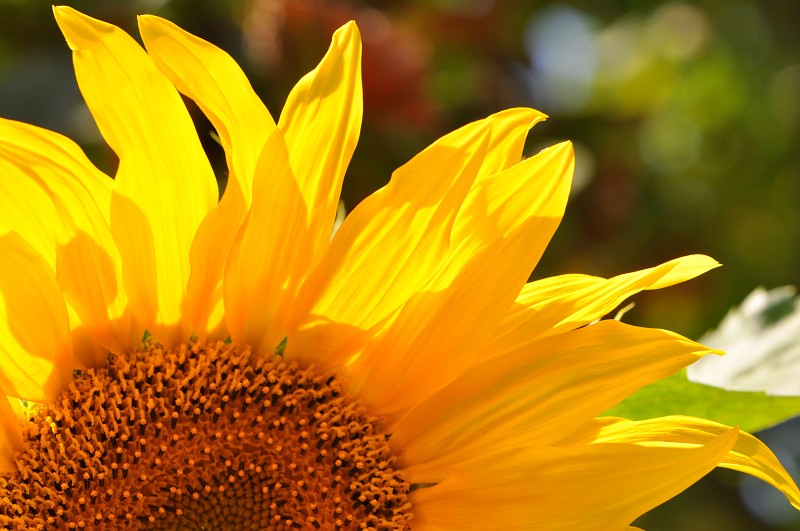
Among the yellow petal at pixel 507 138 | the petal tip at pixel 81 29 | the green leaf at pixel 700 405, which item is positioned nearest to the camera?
the petal tip at pixel 81 29

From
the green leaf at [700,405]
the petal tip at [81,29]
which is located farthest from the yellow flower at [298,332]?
the green leaf at [700,405]

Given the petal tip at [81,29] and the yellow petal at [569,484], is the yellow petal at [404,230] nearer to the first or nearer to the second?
the yellow petal at [569,484]

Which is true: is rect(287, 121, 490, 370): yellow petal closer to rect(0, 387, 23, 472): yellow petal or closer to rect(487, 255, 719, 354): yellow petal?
rect(487, 255, 719, 354): yellow petal

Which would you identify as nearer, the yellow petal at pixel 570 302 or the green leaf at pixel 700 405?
the yellow petal at pixel 570 302

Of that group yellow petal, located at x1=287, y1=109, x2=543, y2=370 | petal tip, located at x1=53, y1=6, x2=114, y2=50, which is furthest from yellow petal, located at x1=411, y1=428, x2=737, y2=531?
petal tip, located at x1=53, y1=6, x2=114, y2=50

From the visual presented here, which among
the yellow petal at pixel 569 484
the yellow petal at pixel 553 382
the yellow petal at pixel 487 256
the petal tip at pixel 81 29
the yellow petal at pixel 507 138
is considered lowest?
the yellow petal at pixel 569 484

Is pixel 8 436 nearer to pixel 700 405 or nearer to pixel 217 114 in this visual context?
pixel 217 114

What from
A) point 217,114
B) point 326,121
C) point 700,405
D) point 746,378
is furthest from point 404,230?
point 746,378
